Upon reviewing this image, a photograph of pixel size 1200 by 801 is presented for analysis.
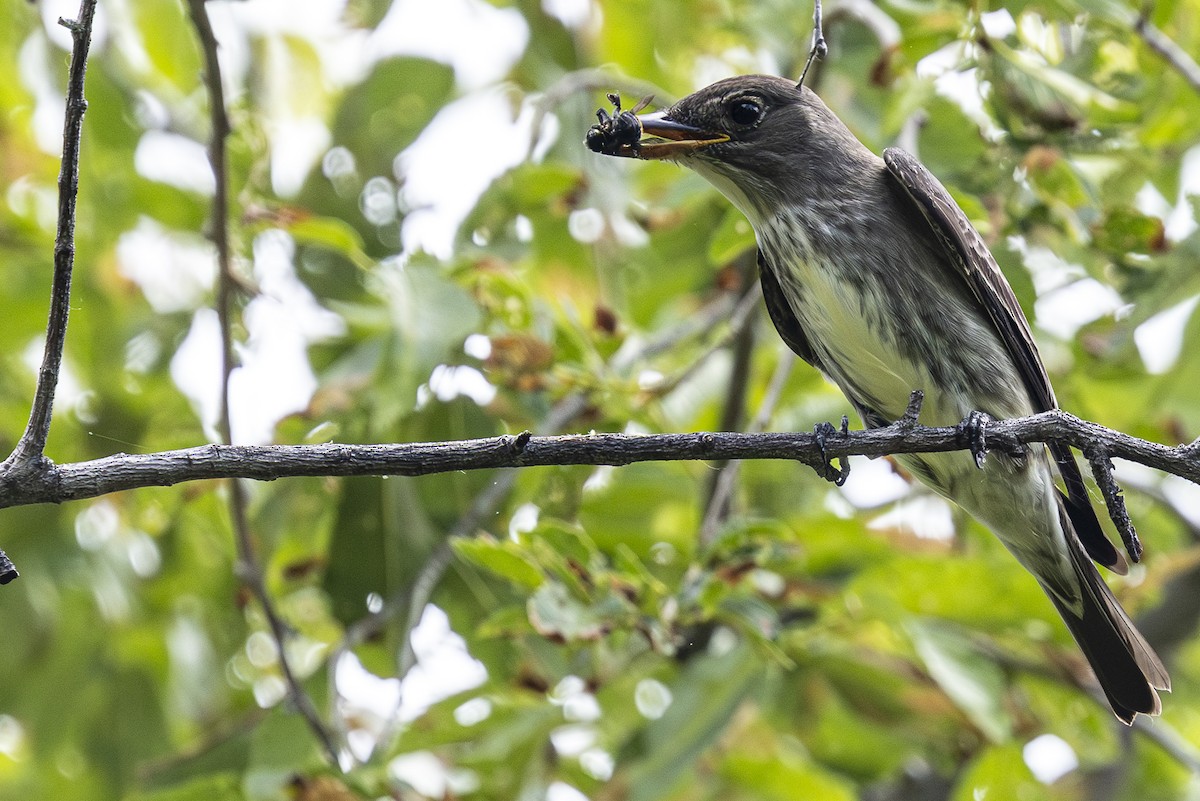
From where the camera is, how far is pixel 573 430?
4.70m

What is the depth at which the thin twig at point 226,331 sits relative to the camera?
3.64 m

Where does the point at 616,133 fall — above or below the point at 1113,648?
above

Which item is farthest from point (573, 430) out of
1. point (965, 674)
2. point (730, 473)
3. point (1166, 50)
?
point (1166, 50)

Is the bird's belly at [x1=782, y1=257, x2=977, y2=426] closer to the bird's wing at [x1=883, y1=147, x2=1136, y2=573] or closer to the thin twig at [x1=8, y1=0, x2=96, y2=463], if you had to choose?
the bird's wing at [x1=883, y1=147, x2=1136, y2=573]

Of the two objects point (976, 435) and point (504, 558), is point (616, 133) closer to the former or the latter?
point (504, 558)

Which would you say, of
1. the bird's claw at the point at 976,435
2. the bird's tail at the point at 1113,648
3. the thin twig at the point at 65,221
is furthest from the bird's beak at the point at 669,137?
the thin twig at the point at 65,221

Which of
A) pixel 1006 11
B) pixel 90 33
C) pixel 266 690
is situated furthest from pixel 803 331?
pixel 266 690

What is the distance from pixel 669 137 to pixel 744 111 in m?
0.33

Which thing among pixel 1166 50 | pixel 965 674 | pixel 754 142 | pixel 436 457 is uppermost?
pixel 436 457

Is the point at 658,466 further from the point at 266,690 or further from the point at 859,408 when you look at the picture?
the point at 266,690

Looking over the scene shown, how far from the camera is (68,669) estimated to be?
18.6ft

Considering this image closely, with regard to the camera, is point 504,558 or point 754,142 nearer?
point 504,558

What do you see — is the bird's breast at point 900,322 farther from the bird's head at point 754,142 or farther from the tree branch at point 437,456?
the tree branch at point 437,456

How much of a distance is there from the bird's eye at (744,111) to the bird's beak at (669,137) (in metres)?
0.09
